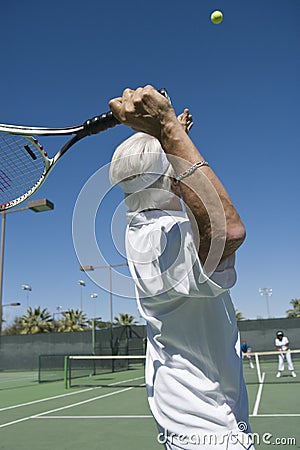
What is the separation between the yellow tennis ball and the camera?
169 inches

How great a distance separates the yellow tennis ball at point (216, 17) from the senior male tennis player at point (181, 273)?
329 cm

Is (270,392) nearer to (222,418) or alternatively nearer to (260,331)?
(222,418)

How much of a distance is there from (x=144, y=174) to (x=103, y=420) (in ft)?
21.2

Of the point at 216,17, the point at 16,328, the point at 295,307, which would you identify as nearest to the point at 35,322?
the point at 16,328

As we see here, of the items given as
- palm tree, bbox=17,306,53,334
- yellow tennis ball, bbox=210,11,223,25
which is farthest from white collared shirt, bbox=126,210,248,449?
palm tree, bbox=17,306,53,334

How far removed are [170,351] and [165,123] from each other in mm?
663

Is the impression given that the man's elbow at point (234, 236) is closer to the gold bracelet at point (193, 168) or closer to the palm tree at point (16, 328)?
the gold bracelet at point (193, 168)

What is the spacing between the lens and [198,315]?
4.27ft

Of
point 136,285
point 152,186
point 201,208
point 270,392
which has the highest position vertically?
point 152,186

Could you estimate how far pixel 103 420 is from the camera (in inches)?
277

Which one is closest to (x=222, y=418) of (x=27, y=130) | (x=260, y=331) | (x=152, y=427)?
(x=27, y=130)

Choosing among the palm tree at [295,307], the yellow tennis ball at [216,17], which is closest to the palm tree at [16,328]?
the palm tree at [295,307]

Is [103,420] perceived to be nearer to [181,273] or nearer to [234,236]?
[181,273]

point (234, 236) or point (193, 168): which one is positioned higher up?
point (193, 168)
